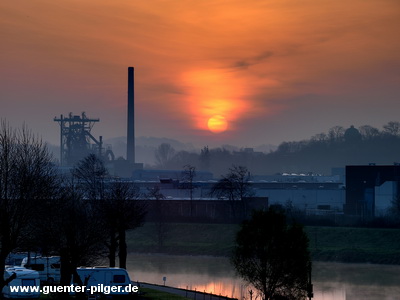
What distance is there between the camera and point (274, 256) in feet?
145

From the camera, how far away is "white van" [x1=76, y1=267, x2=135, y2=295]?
1732 inches

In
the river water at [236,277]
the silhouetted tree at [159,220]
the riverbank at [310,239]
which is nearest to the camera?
the river water at [236,277]

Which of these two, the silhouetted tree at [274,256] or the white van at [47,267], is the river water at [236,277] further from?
the silhouetted tree at [274,256]

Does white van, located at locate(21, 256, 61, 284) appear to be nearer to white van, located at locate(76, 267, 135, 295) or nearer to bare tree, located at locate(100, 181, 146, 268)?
bare tree, located at locate(100, 181, 146, 268)

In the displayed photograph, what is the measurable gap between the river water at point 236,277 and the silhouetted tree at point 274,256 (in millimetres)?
9529

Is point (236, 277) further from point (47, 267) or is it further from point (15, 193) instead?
point (15, 193)

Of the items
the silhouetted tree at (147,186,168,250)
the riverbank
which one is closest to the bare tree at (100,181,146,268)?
the riverbank

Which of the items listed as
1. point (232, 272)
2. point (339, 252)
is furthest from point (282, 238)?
point (339, 252)

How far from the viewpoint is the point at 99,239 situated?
4731 centimetres

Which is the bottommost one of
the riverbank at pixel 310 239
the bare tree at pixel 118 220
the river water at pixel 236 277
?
the river water at pixel 236 277

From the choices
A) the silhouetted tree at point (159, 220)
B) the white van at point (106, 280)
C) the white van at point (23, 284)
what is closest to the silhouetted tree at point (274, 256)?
the white van at point (106, 280)

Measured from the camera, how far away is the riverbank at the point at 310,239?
84875 mm

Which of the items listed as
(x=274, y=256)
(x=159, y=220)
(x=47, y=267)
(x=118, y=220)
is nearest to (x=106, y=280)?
(x=47, y=267)

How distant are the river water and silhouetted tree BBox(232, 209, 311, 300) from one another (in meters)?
9.53
